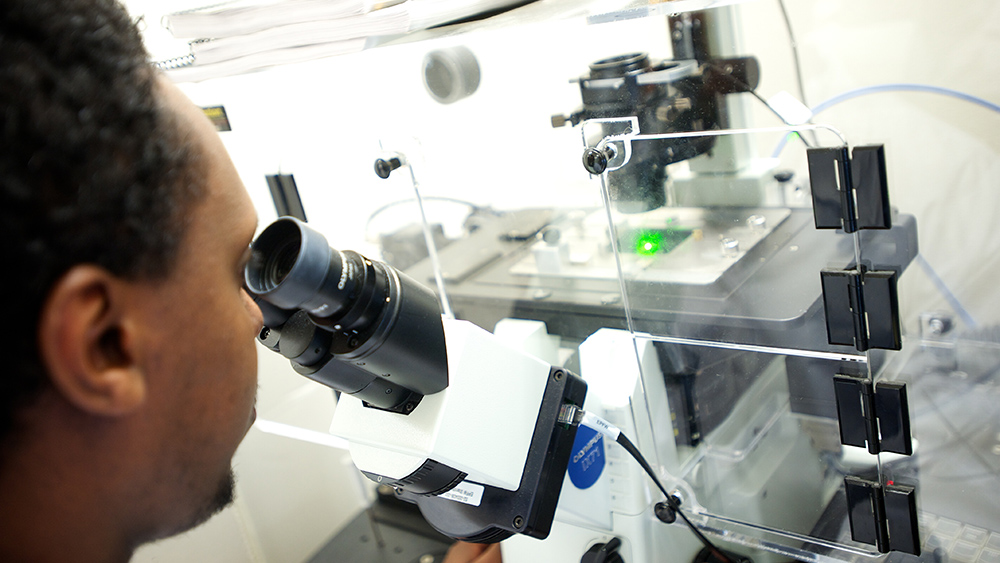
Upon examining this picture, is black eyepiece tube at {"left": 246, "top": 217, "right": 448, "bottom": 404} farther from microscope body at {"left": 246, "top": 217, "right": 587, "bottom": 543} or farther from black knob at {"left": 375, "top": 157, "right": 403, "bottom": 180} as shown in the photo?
black knob at {"left": 375, "top": 157, "right": 403, "bottom": 180}

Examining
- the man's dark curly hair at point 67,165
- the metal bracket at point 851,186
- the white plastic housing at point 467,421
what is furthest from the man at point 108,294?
the metal bracket at point 851,186

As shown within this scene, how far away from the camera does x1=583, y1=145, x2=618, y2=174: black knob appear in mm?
698

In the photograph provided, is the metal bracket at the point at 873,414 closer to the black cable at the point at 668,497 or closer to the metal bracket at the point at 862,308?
the metal bracket at the point at 862,308

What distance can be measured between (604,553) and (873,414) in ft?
1.11

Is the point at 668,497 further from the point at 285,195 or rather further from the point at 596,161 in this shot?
the point at 285,195

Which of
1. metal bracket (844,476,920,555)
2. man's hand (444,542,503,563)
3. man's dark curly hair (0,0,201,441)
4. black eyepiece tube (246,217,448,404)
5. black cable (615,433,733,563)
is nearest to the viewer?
man's dark curly hair (0,0,201,441)

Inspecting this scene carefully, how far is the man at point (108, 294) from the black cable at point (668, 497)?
1.36ft

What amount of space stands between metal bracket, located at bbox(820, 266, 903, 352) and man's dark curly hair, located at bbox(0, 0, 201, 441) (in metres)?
0.55

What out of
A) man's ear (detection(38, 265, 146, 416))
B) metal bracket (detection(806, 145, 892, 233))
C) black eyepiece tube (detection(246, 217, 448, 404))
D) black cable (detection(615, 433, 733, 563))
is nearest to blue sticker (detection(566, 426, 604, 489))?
black cable (detection(615, 433, 733, 563))

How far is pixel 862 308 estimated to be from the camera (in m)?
0.59

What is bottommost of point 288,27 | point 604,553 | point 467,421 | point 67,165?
point 604,553

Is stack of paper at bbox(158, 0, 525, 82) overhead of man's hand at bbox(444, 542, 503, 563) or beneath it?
overhead

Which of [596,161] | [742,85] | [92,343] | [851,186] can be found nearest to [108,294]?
[92,343]

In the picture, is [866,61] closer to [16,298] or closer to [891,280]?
[891,280]
